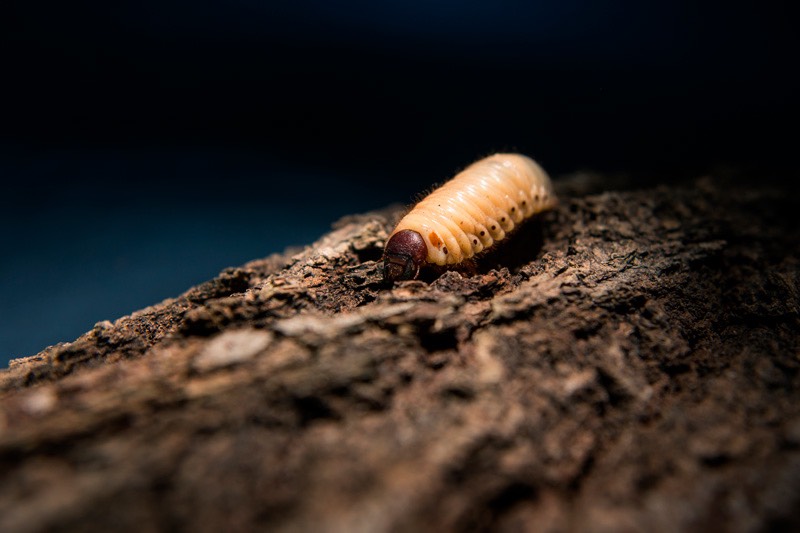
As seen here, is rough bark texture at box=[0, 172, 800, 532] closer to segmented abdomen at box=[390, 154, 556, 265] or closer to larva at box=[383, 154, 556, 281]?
larva at box=[383, 154, 556, 281]

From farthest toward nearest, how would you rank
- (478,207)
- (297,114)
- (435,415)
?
(297,114) < (478,207) < (435,415)

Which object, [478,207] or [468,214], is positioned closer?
[468,214]

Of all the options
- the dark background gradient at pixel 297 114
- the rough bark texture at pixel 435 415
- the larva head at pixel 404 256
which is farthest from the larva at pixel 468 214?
the dark background gradient at pixel 297 114

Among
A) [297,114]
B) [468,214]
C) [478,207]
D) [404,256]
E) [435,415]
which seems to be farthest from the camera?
[297,114]

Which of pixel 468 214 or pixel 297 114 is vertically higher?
pixel 297 114

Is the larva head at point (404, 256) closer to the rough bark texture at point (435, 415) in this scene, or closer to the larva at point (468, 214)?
the larva at point (468, 214)

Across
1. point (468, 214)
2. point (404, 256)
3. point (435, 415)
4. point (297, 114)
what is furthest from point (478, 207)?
point (297, 114)

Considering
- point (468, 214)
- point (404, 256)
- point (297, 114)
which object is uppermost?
point (297, 114)

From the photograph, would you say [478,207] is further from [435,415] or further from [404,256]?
[435,415]
